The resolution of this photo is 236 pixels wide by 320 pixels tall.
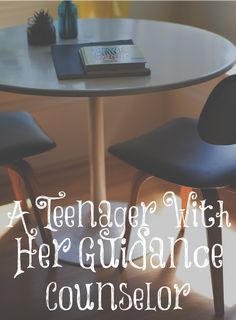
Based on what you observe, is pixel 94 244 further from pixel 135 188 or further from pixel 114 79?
pixel 114 79

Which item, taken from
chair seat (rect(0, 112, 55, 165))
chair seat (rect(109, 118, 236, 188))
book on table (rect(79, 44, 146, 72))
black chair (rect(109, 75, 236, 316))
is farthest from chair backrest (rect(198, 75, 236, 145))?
chair seat (rect(0, 112, 55, 165))

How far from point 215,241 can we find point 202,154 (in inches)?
10.3

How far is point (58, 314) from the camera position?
1576mm

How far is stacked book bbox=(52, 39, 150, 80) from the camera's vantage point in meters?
1.44

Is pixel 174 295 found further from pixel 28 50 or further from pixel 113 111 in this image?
pixel 113 111

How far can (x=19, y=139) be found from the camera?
1642 mm

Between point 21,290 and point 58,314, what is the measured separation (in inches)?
6.7

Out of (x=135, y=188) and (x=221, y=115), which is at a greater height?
(x=221, y=115)

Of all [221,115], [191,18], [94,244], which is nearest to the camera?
[221,115]

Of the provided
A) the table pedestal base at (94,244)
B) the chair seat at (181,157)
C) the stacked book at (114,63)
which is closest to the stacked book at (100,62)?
the stacked book at (114,63)

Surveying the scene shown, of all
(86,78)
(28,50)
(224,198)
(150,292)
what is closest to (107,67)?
(86,78)

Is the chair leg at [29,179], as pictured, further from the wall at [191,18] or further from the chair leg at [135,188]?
the wall at [191,18]

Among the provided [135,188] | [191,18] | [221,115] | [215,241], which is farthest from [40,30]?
[191,18]

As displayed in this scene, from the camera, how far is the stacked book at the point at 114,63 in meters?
1.44
